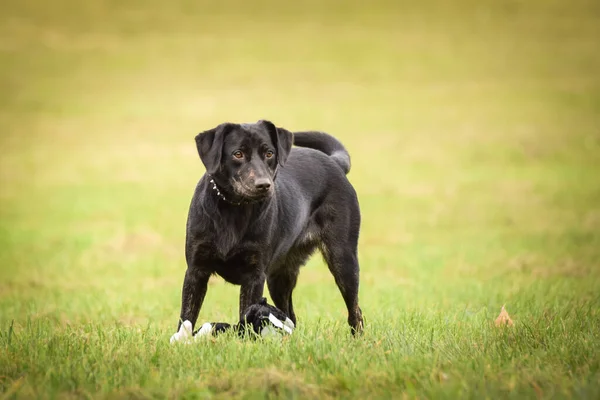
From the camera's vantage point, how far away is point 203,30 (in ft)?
135

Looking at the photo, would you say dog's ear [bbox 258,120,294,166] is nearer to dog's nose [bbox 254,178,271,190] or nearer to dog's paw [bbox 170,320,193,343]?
dog's nose [bbox 254,178,271,190]

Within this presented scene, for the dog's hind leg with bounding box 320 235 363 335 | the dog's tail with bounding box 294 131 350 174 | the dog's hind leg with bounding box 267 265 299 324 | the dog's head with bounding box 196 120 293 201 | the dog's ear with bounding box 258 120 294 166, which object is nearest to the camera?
the dog's head with bounding box 196 120 293 201

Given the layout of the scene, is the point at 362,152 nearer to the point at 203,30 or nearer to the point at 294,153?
the point at 203,30

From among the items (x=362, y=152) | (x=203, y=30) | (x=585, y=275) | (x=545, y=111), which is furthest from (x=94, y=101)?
(x=585, y=275)

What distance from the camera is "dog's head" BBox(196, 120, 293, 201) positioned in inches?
260

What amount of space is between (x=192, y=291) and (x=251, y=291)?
1.48ft

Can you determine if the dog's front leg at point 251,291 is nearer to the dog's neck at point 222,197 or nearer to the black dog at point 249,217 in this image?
the black dog at point 249,217

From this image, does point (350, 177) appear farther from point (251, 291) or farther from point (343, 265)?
point (251, 291)

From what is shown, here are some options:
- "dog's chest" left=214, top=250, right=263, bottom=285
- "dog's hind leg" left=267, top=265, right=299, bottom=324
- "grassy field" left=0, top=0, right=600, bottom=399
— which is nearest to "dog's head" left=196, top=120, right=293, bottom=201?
"dog's chest" left=214, top=250, right=263, bottom=285

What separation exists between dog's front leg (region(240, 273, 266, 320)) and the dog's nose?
742mm

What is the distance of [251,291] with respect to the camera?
22.2 feet

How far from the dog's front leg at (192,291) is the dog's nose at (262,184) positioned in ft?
2.75

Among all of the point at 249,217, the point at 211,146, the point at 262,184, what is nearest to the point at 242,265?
the point at 249,217

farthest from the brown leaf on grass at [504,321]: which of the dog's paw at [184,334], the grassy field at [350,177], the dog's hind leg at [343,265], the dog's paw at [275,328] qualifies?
the dog's paw at [184,334]
